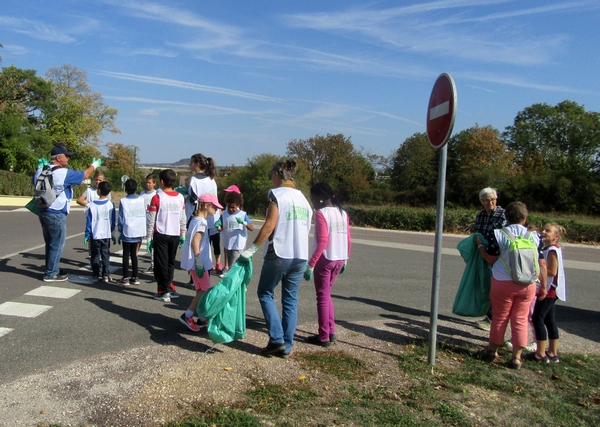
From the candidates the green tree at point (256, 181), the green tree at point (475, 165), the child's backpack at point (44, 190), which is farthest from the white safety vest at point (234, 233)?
the green tree at point (475, 165)

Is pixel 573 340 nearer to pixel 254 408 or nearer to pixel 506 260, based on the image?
pixel 506 260

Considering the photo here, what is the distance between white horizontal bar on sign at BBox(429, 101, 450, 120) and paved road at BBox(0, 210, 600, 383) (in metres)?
2.77

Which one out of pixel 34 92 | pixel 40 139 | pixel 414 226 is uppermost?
pixel 34 92

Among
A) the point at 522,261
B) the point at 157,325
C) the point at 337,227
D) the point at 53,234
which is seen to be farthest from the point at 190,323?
the point at 53,234

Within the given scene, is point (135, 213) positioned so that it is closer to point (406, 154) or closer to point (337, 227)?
point (337, 227)

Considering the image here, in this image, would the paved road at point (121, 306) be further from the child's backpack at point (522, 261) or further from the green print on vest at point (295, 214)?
the child's backpack at point (522, 261)

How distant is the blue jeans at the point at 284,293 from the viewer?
179 inches

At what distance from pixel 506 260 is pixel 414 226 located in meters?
23.6

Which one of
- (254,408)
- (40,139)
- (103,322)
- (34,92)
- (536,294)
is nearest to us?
(254,408)

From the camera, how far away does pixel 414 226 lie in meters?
27.9

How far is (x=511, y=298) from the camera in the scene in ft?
15.5

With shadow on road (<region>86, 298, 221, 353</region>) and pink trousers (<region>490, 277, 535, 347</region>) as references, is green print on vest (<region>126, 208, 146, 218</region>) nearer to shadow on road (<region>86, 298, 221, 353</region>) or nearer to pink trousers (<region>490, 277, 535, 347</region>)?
shadow on road (<region>86, 298, 221, 353</region>)

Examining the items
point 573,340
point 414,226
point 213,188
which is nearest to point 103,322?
point 213,188

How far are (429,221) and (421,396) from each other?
24.4 metres
